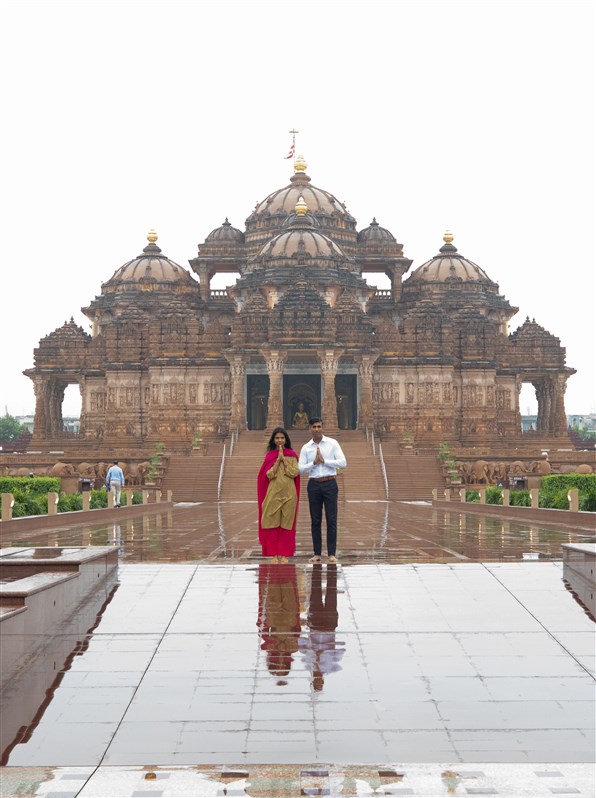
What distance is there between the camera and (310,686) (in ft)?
25.7

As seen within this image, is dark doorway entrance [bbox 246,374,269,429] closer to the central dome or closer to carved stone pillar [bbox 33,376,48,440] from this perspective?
the central dome

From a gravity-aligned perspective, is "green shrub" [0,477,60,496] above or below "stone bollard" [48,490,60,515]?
above

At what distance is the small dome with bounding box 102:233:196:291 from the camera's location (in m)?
80.1

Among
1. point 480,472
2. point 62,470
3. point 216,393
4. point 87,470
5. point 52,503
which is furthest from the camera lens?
point 216,393

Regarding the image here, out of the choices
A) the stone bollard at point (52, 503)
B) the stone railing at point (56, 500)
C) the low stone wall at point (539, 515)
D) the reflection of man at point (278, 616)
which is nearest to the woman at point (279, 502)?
the reflection of man at point (278, 616)

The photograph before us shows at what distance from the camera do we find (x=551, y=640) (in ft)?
29.9

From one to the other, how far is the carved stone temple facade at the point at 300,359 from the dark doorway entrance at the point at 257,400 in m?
0.09

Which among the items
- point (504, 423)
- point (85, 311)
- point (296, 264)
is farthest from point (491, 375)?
point (85, 311)

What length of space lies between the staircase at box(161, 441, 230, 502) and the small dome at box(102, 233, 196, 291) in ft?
99.3

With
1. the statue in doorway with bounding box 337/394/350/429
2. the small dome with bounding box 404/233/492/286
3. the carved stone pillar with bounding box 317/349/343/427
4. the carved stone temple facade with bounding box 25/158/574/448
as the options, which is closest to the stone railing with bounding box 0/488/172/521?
the carved stone pillar with bounding box 317/349/343/427

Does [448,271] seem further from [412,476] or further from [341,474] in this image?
[341,474]

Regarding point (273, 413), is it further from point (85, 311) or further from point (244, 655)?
point (244, 655)

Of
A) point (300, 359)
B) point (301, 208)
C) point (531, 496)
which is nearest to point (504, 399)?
point (300, 359)

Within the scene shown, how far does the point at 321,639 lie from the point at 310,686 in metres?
1.30
